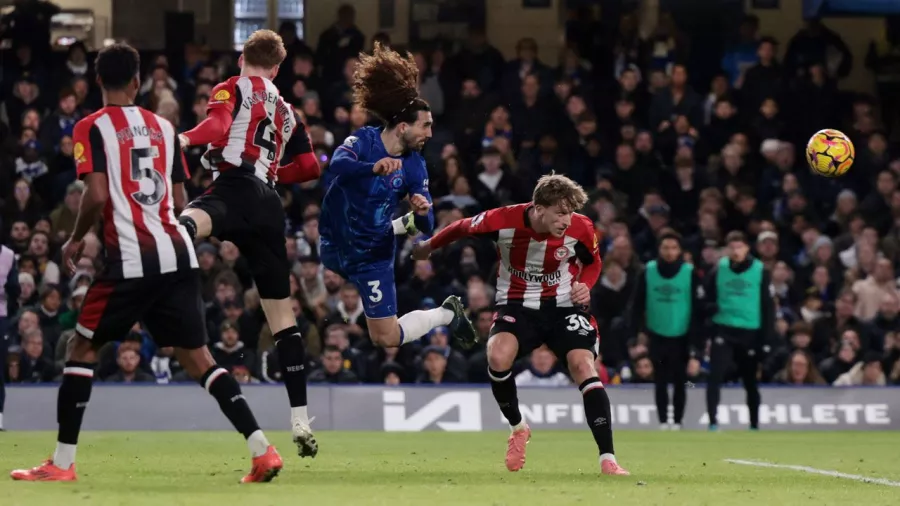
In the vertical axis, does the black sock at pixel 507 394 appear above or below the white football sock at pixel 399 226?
below

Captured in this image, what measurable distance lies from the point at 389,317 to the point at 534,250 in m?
1.45

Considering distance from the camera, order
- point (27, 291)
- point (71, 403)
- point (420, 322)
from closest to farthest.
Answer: point (71, 403)
point (420, 322)
point (27, 291)

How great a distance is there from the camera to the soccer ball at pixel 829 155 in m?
14.4

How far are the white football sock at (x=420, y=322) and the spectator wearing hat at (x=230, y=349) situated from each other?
598 cm

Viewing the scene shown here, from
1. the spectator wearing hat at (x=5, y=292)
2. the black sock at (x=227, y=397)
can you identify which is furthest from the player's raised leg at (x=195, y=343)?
the spectator wearing hat at (x=5, y=292)

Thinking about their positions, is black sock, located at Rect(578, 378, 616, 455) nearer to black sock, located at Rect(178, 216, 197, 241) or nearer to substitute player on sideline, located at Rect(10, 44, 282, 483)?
substitute player on sideline, located at Rect(10, 44, 282, 483)

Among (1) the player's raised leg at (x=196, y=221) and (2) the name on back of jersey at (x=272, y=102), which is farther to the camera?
(2) the name on back of jersey at (x=272, y=102)

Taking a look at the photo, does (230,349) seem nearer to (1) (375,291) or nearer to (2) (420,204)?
(1) (375,291)

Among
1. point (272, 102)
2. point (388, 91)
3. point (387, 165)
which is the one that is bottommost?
point (387, 165)

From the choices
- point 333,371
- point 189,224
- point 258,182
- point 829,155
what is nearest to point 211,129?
point 258,182

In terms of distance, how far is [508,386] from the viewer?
10.9 metres

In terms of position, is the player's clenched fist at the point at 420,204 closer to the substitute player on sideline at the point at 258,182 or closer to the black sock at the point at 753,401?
the substitute player on sideline at the point at 258,182

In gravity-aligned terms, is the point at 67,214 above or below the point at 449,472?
above

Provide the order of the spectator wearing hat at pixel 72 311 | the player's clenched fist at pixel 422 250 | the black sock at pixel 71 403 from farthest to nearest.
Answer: the spectator wearing hat at pixel 72 311 → the player's clenched fist at pixel 422 250 → the black sock at pixel 71 403
